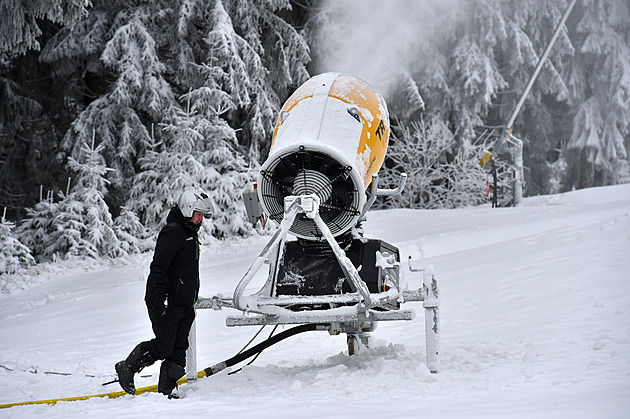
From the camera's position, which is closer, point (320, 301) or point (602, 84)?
point (320, 301)

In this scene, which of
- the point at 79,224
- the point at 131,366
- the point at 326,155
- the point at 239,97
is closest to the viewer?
the point at 131,366

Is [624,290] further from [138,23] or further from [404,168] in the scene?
[404,168]

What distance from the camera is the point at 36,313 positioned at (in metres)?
9.99

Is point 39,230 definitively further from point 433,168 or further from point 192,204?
point 433,168

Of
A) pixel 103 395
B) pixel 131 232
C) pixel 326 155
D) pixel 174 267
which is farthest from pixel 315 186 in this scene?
pixel 131 232

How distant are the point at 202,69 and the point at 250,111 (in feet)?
6.15

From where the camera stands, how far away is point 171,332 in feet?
17.4

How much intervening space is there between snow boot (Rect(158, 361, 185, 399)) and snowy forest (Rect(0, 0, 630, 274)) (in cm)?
610

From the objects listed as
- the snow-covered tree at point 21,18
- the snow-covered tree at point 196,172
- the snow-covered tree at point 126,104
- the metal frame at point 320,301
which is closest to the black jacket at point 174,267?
the metal frame at point 320,301

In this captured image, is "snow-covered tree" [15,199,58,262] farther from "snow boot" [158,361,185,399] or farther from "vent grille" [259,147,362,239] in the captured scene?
"snow boot" [158,361,185,399]

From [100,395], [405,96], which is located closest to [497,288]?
[100,395]

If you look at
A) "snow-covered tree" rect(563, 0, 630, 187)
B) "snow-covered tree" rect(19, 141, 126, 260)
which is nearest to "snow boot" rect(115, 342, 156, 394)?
"snow-covered tree" rect(19, 141, 126, 260)

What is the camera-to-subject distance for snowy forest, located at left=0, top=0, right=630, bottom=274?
15719 millimetres

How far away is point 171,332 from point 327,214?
1.62 meters
